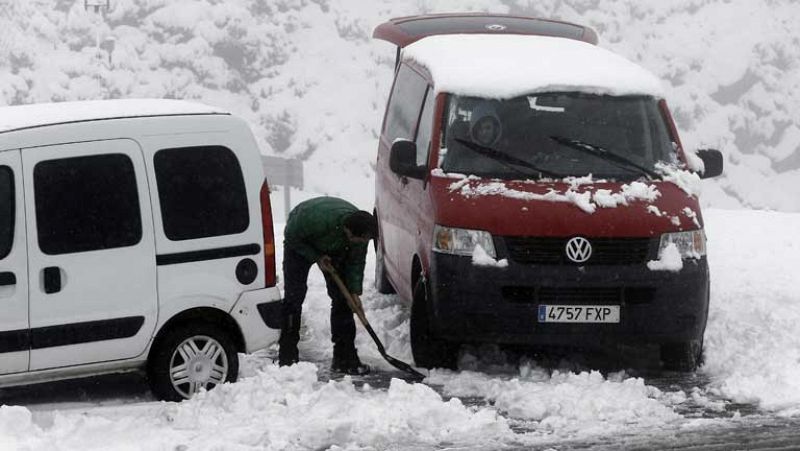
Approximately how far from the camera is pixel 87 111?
24.6ft

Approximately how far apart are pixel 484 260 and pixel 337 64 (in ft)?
108

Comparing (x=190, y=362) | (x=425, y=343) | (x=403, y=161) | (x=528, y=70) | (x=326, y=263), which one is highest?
(x=528, y=70)

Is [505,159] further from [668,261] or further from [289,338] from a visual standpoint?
[289,338]

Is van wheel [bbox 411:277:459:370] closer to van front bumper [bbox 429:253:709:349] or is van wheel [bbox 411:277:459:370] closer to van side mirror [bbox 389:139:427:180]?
van front bumper [bbox 429:253:709:349]

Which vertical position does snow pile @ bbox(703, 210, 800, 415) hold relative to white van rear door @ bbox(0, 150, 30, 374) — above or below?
below

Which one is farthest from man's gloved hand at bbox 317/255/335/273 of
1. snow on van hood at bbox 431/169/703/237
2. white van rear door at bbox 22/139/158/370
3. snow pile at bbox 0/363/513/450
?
white van rear door at bbox 22/139/158/370

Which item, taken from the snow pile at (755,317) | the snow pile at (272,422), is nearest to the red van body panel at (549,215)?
the snow pile at (755,317)

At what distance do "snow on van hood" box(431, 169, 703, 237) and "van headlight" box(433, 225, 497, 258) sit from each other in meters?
0.04

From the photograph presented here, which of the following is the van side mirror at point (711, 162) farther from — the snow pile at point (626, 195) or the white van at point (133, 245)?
the white van at point (133, 245)

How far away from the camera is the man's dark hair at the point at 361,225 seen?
8.25m

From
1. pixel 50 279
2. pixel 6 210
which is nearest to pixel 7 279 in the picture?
pixel 50 279

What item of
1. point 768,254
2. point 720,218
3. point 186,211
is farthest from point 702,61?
point 186,211

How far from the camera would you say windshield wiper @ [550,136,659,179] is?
8703 millimetres

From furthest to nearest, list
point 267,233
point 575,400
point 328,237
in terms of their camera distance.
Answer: point 328,237 < point 267,233 < point 575,400
